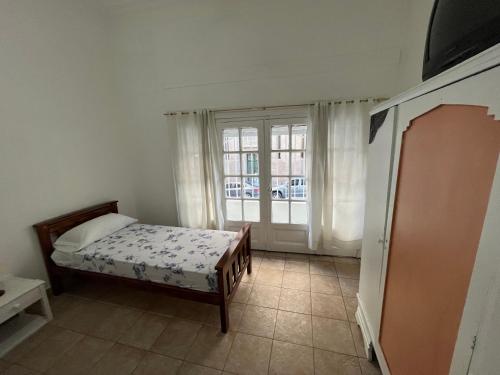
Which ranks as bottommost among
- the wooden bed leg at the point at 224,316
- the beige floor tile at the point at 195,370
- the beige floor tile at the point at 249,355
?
the beige floor tile at the point at 195,370

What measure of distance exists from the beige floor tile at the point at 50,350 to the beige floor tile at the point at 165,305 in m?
0.57

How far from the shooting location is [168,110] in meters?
2.89

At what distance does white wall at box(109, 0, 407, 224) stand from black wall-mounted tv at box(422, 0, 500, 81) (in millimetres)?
1505

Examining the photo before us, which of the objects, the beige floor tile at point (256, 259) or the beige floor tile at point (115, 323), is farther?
the beige floor tile at point (256, 259)

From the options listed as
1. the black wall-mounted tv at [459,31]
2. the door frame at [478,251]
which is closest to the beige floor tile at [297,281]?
the door frame at [478,251]

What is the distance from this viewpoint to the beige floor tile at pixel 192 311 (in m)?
1.89

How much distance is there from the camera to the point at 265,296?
2.12m

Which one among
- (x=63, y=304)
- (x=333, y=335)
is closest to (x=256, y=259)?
(x=333, y=335)

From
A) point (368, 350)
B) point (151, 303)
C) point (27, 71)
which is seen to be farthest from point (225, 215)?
point (27, 71)

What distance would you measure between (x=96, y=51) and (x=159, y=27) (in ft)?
2.87

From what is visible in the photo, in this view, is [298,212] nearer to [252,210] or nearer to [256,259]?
[252,210]

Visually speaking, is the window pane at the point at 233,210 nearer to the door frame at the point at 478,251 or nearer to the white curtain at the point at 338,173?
the white curtain at the point at 338,173

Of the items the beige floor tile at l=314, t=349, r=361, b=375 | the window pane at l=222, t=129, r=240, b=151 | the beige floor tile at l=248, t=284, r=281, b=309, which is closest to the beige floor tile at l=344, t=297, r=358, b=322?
the beige floor tile at l=314, t=349, r=361, b=375

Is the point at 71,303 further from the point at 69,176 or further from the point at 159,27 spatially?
the point at 159,27
